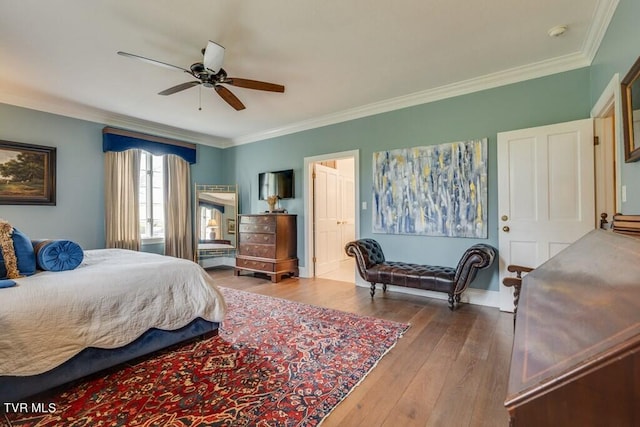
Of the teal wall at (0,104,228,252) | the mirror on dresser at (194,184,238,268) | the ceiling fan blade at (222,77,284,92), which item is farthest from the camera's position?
the mirror on dresser at (194,184,238,268)

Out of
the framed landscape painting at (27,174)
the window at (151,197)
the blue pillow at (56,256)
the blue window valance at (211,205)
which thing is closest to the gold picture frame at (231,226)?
the blue window valance at (211,205)

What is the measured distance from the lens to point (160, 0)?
2109mm

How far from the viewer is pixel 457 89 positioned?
357cm

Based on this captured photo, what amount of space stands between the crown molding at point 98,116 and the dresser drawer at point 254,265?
2.65m

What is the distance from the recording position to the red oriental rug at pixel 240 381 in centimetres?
155

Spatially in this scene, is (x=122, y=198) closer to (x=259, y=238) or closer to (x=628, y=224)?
(x=259, y=238)

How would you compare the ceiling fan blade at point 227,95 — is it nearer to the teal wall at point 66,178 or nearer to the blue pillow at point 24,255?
the blue pillow at point 24,255

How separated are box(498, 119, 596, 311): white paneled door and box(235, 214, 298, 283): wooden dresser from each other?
313 centimetres

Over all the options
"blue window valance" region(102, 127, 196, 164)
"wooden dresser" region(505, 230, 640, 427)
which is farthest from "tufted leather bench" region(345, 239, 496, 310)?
"blue window valance" region(102, 127, 196, 164)

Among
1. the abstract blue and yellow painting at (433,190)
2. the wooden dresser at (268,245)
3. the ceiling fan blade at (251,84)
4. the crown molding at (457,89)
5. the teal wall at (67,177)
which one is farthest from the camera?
the wooden dresser at (268,245)

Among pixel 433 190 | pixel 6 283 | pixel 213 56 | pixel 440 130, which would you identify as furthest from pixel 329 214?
pixel 6 283

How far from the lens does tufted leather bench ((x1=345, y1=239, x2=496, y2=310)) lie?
9.82ft

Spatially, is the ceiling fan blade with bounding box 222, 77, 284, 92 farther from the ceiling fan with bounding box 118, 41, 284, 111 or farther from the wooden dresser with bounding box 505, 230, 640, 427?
the wooden dresser with bounding box 505, 230, 640, 427

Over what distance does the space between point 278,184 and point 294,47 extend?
2.77 m
